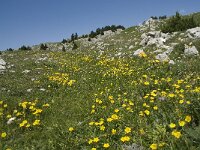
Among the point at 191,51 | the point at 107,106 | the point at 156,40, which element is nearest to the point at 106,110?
the point at 107,106

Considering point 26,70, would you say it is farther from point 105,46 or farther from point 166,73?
point 105,46

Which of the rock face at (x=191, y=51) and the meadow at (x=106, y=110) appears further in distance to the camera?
the rock face at (x=191, y=51)

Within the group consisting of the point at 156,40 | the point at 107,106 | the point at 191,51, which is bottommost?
the point at 107,106

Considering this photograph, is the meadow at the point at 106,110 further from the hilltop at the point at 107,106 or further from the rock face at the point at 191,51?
the rock face at the point at 191,51

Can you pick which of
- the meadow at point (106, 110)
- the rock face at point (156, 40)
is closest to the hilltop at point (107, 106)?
the meadow at point (106, 110)

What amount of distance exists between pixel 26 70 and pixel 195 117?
11.2 meters

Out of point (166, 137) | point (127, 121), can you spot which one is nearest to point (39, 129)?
point (127, 121)

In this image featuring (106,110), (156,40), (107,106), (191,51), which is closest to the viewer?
(106,110)

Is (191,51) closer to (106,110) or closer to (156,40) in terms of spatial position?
(156,40)

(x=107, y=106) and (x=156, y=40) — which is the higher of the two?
(x=156, y=40)

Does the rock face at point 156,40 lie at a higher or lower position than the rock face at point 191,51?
higher

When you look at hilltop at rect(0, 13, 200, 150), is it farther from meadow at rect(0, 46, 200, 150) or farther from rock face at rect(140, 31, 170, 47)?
rock face at rect(140, 31, 170, 47)

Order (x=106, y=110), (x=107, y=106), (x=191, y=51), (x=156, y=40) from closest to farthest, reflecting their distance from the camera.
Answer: (x=106, y=110) < (x=107, y=106) < (x=191, y=51) < (x=156, y=40)

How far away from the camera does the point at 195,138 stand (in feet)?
19.6
